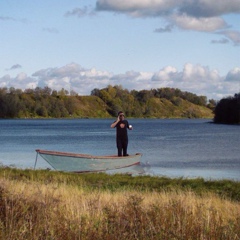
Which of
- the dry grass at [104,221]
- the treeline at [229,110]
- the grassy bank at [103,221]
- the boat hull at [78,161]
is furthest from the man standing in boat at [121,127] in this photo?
the treeline at [229,110]

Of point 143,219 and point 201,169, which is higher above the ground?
point 143,219

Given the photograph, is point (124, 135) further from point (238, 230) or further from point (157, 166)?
point (238, 230)

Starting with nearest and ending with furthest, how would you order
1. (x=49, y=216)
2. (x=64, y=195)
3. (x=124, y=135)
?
(x=49, y=216) < (x=64, y=195) < (x=124, y=135)

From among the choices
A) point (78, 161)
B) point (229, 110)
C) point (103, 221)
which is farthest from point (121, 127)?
point (229, 110)

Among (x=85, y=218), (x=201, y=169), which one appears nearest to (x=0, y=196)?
(x=85, y=218)

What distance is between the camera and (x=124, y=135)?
2512cm

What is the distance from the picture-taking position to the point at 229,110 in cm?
15675

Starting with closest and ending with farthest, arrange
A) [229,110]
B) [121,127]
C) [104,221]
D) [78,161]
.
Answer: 1. [104,221]
2. [121,127]
3. [78,161]
4. [229,110]

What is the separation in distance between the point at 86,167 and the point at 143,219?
686 inches

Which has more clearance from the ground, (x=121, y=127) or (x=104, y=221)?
(x=121, y=127)

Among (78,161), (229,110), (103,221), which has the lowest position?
(78,161)

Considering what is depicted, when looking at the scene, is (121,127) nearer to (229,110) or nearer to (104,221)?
(104,221)

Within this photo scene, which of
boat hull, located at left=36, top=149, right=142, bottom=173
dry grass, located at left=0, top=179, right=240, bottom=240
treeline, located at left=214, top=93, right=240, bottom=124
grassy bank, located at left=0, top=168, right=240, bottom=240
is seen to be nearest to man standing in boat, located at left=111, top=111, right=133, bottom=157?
boat hull, located at left=36, top=149, right=142, bottom=173

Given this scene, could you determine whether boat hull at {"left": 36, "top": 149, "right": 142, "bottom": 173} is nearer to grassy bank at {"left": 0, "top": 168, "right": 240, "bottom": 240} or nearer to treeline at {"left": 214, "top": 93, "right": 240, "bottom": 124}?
grassy bank at {"left": 0, "top": 168, "right": 240, "bottom": 240}
